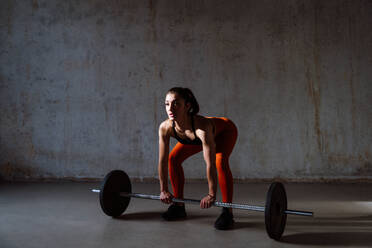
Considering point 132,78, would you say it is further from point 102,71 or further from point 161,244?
point 161,244

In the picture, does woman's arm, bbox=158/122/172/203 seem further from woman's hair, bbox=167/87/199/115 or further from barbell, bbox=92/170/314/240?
woman's hair, bbox=167/87/199/115

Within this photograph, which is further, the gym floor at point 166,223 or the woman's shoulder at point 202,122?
the woman's shoulder at point 202,122

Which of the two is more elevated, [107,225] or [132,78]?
[132,78]

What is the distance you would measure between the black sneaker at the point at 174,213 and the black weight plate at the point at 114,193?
1.10 feet

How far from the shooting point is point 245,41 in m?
4.08

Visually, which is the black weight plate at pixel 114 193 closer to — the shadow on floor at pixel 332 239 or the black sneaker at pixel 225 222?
the black sneaker at pixel 225 222

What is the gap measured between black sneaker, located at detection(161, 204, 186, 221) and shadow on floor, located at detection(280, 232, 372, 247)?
0.80 m

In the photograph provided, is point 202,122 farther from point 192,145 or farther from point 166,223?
point 166,223

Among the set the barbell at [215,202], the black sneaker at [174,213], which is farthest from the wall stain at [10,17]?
the black sneaker at [174,213]

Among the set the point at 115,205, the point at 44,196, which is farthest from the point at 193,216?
the point at 44,196

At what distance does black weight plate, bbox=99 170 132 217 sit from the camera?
257 centimetres

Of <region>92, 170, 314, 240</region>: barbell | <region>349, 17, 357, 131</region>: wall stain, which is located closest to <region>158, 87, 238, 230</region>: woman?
<region>92, 170, 314, 240</region>: barbell

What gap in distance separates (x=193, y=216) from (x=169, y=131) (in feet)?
2.41

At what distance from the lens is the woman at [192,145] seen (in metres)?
2.33
